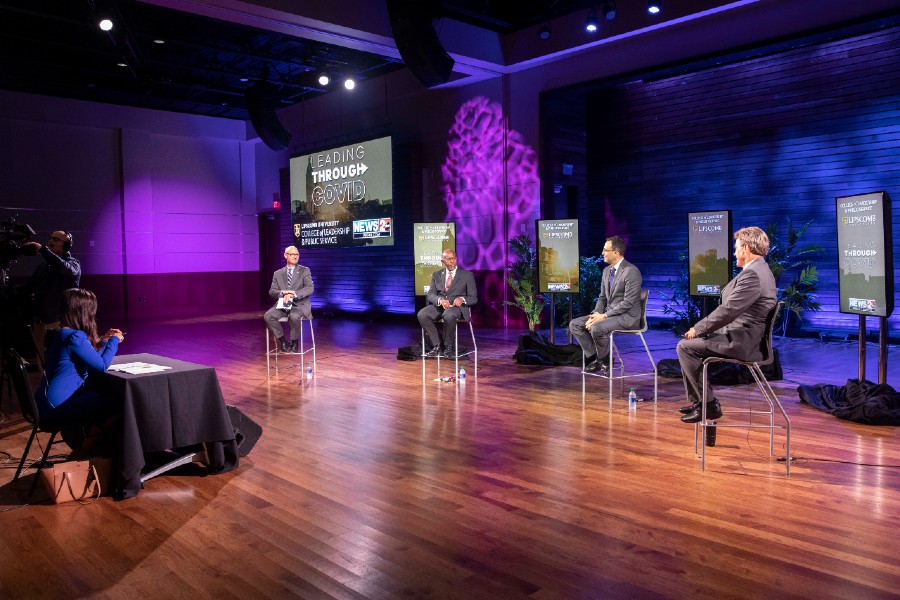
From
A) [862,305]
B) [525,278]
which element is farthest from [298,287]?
[862,305]

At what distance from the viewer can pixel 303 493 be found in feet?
11.6

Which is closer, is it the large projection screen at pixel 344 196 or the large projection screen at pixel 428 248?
the large projection screen at pixel 428 248

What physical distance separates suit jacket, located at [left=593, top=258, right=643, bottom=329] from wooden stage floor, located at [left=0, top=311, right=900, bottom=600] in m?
0.71

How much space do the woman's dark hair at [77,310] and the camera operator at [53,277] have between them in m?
3.04

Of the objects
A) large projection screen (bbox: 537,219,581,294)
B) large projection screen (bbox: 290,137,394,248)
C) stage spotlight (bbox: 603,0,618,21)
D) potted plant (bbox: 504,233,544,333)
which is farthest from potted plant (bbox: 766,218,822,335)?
large projection screen (bbox: 290,137,394,248)

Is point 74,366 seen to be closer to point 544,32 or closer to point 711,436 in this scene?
point 711,436

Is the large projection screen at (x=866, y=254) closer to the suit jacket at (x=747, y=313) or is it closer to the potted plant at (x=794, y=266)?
the suit jacket at (x=747, y=313)

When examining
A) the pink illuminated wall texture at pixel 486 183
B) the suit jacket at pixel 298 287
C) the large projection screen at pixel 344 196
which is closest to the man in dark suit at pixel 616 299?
the suit jacket at pixel 298 287

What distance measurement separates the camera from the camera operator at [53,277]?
20.4ft

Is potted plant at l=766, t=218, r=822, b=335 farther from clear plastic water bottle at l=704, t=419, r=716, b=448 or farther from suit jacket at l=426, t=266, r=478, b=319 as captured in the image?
clear plastic water bottle at l=704, t=419, r=716, b=448

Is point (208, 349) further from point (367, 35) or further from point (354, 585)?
point (354, 585)

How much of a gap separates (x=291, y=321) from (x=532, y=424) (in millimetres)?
3339

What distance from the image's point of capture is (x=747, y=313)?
393cm

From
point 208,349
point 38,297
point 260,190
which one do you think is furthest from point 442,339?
point 260,190
